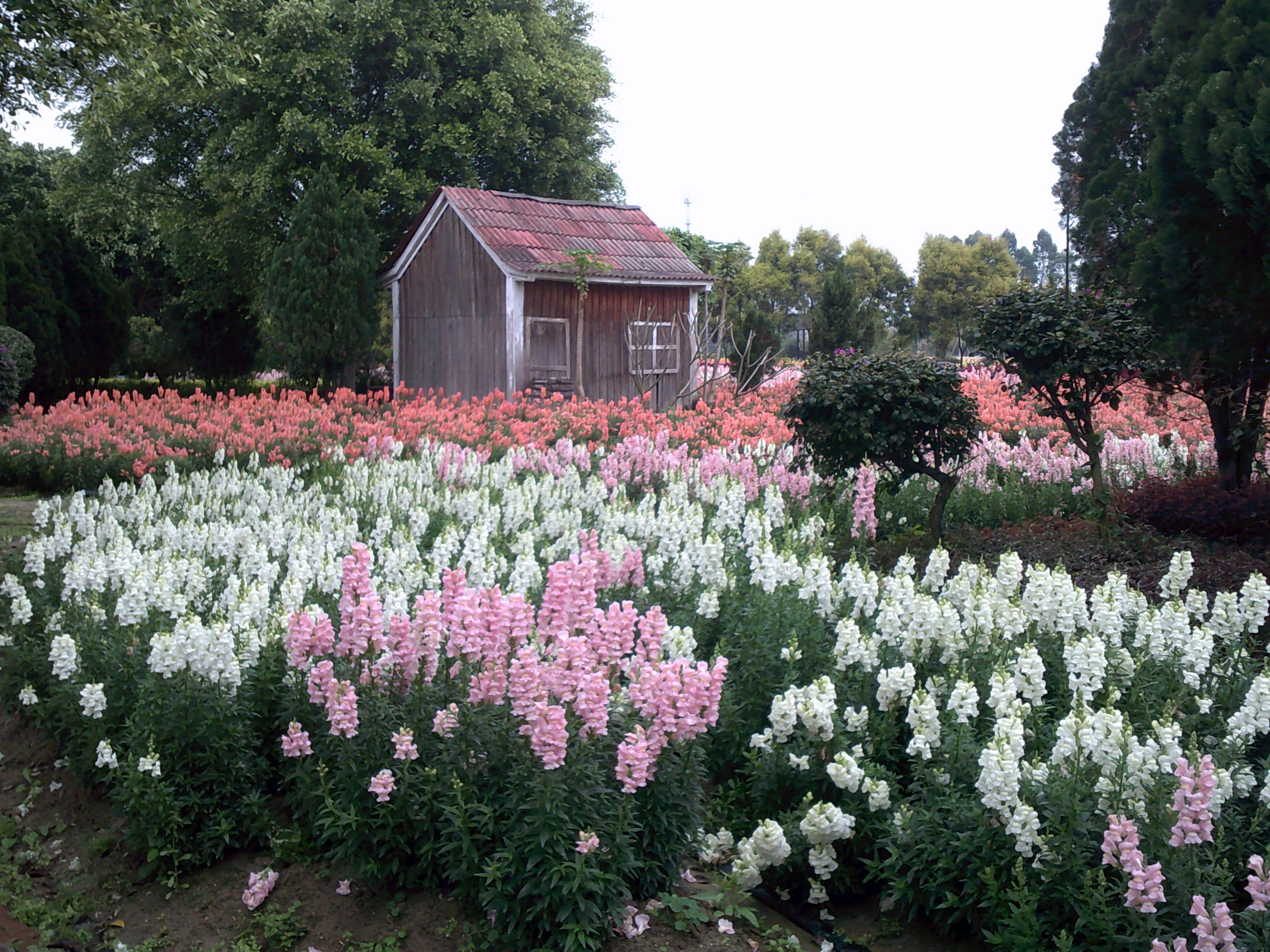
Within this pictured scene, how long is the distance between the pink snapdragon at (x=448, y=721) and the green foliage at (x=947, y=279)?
55343mm

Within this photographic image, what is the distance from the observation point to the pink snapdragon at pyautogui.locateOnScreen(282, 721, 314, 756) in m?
4.38

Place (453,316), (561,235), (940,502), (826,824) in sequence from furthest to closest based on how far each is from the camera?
(453,316) < (561,235) < (940,502) < (826,824)

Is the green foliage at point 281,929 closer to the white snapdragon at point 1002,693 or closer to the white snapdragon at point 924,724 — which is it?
the white snapdragon at point 924,724

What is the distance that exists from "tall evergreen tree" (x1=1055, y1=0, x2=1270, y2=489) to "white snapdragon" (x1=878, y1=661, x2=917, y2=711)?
17.4 feet

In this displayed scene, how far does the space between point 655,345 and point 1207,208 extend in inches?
597

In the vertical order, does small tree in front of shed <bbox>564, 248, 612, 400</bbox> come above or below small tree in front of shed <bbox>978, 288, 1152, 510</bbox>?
above

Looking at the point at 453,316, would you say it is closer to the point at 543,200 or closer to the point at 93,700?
the point at 543,200

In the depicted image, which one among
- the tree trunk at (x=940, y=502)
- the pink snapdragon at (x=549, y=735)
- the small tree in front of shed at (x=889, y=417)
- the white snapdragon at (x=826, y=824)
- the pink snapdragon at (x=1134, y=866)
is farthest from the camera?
the tree trunk at (x=940, y=502)

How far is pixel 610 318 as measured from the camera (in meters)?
22.6

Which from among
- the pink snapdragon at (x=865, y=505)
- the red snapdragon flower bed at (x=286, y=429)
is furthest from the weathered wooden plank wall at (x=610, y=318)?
the pink snapdragon at (x=865, y=505)

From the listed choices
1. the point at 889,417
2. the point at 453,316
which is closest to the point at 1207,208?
the point at 889,417

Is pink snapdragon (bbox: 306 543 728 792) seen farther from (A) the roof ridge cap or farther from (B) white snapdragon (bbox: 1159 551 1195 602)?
(A) the roof ridge cap

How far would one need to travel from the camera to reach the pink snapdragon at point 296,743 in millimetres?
4375

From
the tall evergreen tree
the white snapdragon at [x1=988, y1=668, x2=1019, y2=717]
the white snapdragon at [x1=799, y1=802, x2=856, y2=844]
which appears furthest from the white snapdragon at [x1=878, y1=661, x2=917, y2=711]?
the tall evergreen tree
